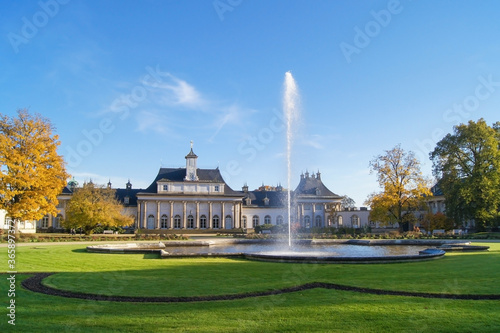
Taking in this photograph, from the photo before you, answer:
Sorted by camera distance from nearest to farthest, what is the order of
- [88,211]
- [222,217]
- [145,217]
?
[88,211] → [145,217] → [222,217]

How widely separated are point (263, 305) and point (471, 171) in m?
43.4

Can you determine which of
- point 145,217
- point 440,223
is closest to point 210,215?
point 145,217

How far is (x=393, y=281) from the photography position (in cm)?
1045

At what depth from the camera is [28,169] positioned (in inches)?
1202

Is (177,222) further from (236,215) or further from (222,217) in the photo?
(236,215)

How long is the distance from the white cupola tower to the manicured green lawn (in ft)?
172

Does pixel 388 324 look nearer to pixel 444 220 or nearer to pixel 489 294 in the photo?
pixel 489 294

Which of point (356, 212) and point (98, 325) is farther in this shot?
point (356, 212)

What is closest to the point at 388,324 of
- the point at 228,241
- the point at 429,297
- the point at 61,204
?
the point at 429,297

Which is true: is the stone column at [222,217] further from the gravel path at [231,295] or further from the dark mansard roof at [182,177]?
the gravel path at [231,295]

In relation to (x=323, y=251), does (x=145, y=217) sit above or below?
above

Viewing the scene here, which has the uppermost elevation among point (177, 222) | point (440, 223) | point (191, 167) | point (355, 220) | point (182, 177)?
point (191, 167)

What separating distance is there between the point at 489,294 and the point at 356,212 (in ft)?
196

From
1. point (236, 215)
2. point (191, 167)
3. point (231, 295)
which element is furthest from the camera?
point (236, 215)
